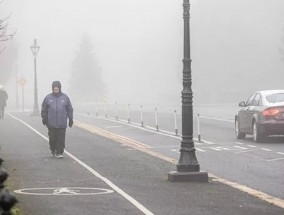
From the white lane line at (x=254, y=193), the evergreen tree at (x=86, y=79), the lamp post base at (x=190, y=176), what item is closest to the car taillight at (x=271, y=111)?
the white lane line at (x=254, y=193)

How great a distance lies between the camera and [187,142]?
12898 millimetres

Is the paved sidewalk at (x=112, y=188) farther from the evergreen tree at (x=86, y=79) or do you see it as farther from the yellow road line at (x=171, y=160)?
the evergreen tree at (x=86, y=79)

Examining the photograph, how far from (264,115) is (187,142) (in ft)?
27.2

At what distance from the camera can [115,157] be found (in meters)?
17.3

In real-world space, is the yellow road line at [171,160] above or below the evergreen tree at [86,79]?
below

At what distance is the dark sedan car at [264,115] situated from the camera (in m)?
20.6

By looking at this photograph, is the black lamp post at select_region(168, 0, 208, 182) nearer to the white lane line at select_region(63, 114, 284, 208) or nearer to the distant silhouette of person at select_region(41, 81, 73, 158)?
the white lane line at select_region(63, 114, 284, 208)

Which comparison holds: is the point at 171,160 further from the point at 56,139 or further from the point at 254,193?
the point at 254,193

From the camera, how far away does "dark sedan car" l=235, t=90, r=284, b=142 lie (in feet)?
67.7

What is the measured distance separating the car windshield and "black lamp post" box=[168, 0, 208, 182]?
8.75 meters

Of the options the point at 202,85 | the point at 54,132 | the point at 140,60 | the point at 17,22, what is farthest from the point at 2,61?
the point at 17,22

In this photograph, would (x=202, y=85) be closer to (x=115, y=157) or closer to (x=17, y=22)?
(x=115, y=157)

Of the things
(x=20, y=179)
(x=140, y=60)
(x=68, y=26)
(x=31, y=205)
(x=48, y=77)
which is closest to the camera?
(x=31, y=205)

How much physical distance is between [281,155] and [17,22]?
17314cm
